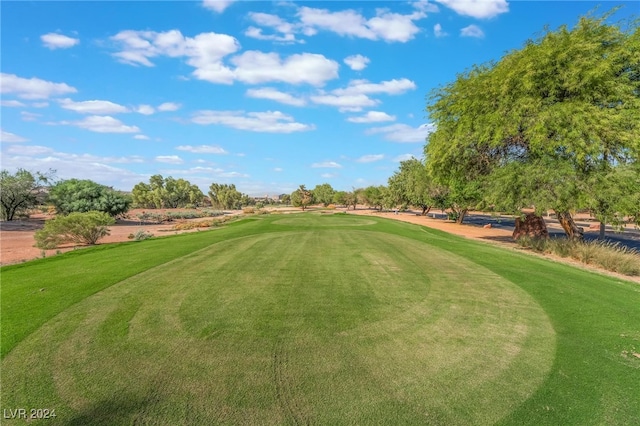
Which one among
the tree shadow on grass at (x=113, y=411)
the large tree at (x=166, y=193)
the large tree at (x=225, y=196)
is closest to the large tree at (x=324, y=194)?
the large tree at (x=225, y=196)

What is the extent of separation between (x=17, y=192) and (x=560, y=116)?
6329 cm

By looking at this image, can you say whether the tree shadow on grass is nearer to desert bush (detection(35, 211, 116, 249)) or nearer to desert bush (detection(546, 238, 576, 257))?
desert bush (detection(546, 238, 576, 257))

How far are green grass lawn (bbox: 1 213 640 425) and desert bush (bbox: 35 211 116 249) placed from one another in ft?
46.5

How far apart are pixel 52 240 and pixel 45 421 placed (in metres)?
24.8

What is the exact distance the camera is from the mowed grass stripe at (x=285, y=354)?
421 cm

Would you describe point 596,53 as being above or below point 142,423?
above

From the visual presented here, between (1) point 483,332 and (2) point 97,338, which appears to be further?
(1) point 483,332

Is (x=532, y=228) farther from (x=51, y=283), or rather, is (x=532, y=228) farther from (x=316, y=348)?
(x=51, y=283)

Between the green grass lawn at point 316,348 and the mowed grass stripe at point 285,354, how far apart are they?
0.03 m

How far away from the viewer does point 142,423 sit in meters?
3.88

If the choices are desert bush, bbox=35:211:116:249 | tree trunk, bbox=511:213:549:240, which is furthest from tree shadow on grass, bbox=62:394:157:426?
tree trunk, bbox=511:213:549:240

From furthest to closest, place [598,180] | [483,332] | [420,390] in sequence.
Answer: [598,180]
[483,332]
[420,390]

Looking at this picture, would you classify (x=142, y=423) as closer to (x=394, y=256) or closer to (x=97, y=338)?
(x=97, y=338)

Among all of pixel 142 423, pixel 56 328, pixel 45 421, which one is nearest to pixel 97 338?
pixel 56 328
